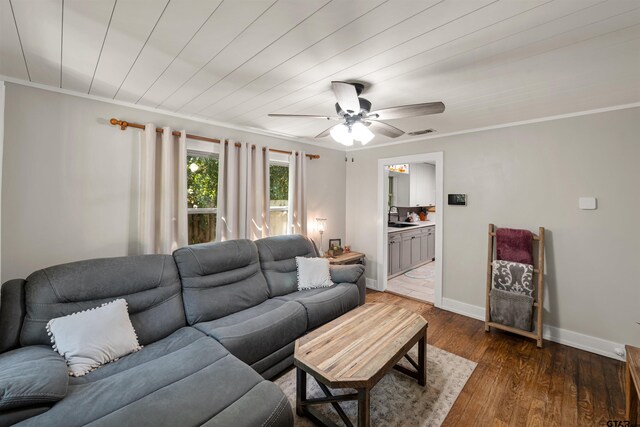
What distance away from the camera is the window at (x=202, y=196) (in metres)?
3.09

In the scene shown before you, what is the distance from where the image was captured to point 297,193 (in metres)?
3.89

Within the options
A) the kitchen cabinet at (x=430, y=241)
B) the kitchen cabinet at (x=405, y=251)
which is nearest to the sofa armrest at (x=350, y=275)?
the kitchen cabinet at (x=405, y=251)

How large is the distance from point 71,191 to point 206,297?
1470 millimetres

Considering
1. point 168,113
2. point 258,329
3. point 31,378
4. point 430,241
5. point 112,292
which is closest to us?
point 31,378

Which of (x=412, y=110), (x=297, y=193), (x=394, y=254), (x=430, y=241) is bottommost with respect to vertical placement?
(x=394, y=254)

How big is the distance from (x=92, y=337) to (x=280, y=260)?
1799 mm

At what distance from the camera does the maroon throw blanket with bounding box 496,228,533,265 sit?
116 inches

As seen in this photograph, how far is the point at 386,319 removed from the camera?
2248 mm

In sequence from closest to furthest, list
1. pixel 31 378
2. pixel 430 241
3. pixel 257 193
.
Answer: pixel 31 378 → pixel 257 193 → pixel 430 241

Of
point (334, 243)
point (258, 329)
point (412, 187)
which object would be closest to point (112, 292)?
point (258, 329)

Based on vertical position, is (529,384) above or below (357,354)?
below

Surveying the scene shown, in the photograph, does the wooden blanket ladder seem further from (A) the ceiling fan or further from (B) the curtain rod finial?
(B) the curtain rod finial

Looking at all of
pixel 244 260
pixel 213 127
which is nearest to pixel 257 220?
pixel 244 260

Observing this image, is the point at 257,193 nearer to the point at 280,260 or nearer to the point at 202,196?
the point at 202,196
